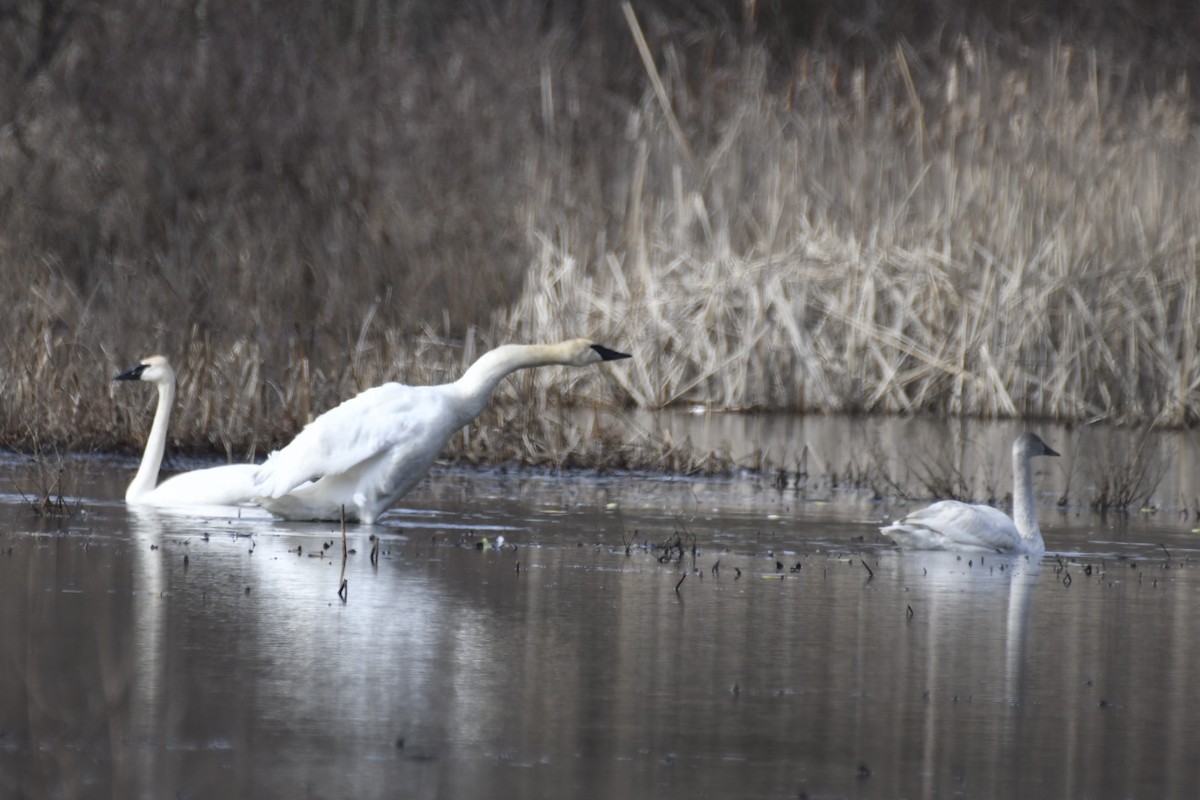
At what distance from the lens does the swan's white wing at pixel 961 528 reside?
1014 centimetres

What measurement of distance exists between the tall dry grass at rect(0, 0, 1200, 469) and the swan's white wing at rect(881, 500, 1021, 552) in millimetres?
3752

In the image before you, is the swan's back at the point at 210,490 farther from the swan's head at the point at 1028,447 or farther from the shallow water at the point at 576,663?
the swan's head at the point at 1028,447

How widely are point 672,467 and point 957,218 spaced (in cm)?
612

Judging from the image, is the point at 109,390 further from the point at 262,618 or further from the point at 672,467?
the point at 262,618

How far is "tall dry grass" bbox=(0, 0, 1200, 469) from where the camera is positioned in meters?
17.0

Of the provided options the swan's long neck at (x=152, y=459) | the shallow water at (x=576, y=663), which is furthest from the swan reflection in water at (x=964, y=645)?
the swan's long neck at (x=152, y=459)

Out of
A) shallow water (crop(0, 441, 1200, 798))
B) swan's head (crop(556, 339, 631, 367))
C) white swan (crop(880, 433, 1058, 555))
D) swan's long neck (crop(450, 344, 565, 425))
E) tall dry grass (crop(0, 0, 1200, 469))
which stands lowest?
shallow water (crop(0, 441, 1200, 798))

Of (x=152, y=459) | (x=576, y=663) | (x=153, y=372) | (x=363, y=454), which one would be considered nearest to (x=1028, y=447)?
(x=363, y=454)

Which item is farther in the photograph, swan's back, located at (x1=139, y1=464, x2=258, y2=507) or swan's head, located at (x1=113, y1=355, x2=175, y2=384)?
swan's head, located at (x1=113, y1=355, x2=175, y2=384)

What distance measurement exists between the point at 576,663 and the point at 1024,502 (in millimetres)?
4386

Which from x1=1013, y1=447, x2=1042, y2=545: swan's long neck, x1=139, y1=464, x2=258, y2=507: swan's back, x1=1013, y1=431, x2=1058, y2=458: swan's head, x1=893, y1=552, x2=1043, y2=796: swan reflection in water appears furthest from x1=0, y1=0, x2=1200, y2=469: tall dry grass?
x1=893, y1=552, x2=1043, y2=796: swan reflection in water

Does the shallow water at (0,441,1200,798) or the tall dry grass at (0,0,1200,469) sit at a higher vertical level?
the tall dry grass at (0,0,1200,469)

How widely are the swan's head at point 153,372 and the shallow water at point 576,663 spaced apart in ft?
6.06

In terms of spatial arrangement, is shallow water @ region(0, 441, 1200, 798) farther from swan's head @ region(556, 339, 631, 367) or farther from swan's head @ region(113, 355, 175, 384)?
swan's head @ region(113, 355, 175, 384)
